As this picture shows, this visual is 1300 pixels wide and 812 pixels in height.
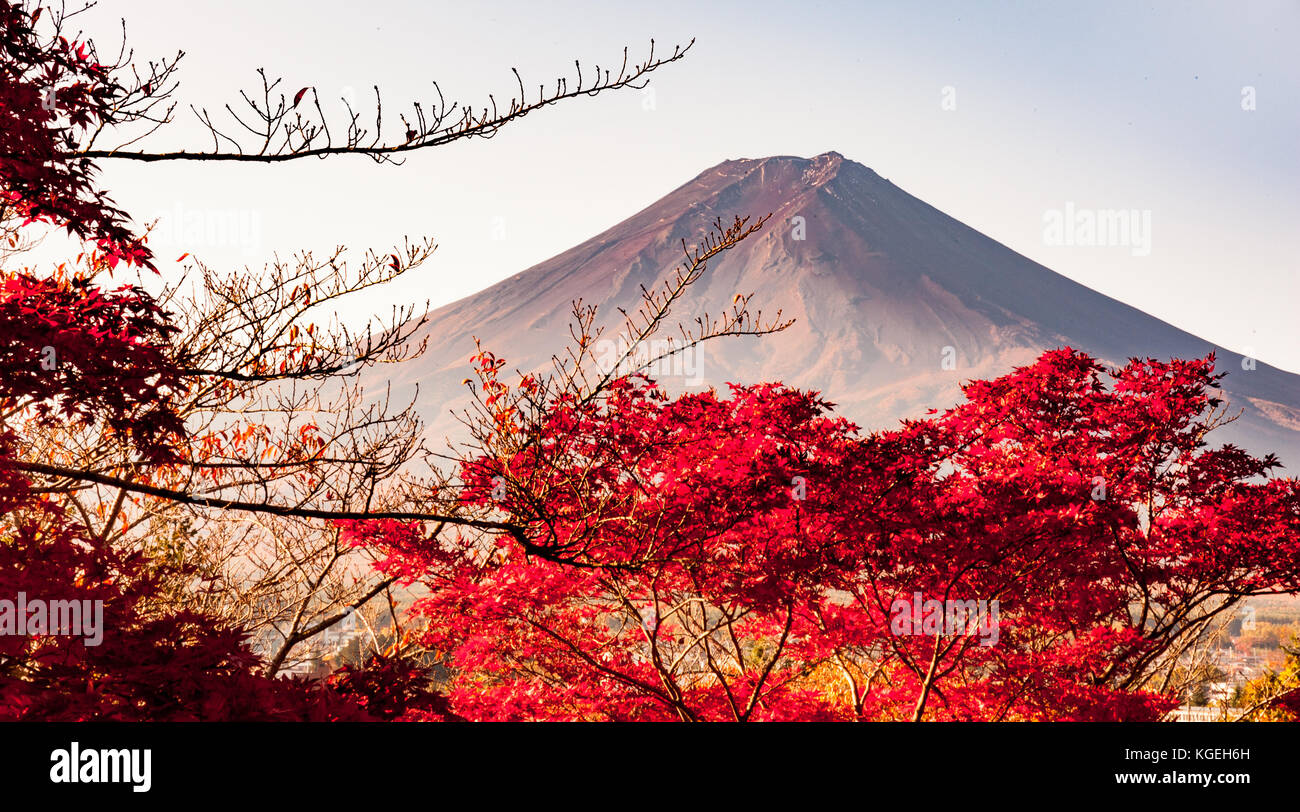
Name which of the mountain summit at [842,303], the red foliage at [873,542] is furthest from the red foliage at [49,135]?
the mountain summit at [842,303]

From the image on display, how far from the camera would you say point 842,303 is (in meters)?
158

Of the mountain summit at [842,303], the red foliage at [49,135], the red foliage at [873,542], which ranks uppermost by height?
the mountain summit at [842,303]

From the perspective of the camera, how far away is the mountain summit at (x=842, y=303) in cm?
14525

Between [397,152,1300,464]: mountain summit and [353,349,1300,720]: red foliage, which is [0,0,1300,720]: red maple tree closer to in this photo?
→ [353,349,1300,720]: red foliage

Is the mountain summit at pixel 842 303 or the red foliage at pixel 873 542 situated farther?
the mountain summit at pixel 842 303

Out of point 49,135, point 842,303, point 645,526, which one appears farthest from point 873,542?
point 842,303

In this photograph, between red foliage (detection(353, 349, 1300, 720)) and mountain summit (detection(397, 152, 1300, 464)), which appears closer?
red foliage (detection(353, 349, 1300, 720))

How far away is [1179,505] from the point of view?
926 centimetres

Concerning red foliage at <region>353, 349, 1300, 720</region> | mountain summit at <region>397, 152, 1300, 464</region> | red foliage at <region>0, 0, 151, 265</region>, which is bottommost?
red foliage at <region>353, 349, 1300, 720</region>

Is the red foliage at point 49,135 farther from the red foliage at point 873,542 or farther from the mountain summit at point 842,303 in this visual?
the mountain summit at point 842,303

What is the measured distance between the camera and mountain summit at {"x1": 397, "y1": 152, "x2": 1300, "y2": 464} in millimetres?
145250

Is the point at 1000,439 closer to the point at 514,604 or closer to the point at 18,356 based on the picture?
the point at 514,604

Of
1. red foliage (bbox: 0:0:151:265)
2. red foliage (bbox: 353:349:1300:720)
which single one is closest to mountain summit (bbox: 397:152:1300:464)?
red foliage (bbox: 353:349:1300:720)
